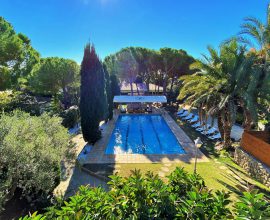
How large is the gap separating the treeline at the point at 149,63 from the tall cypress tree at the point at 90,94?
1663 centimetres

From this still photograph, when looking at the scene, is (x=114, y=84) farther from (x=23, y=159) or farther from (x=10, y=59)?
(x=23, y=159)

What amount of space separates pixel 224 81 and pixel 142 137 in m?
9.69

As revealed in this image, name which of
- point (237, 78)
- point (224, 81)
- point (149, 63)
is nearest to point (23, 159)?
point (224, 81)

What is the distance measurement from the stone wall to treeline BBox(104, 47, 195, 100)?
21405 millimetres

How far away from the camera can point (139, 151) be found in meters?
14.9

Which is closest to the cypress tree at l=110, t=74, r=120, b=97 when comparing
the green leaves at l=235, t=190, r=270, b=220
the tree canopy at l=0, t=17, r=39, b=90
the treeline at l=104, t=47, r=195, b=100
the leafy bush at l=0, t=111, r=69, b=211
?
the treeline at l=104, t=47, r=195, b=100

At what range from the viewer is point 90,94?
14781 millimetres

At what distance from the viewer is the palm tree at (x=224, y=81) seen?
39.7 feet

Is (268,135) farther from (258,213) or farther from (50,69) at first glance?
(50,69)

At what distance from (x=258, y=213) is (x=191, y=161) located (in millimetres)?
10512

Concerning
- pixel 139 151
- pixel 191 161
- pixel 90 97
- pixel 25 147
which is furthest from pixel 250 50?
pixel 25 147

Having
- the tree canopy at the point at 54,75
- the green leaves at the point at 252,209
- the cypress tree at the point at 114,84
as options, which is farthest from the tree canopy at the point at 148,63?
the green leaves at the point at 252,209

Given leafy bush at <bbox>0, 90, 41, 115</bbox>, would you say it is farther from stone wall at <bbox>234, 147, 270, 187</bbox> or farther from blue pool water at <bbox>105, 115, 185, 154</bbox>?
stone wall at <bbox>234, 147, 270, 187</bbox>

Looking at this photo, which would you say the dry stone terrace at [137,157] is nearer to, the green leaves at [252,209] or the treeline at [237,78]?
the treeline at [237,78]
